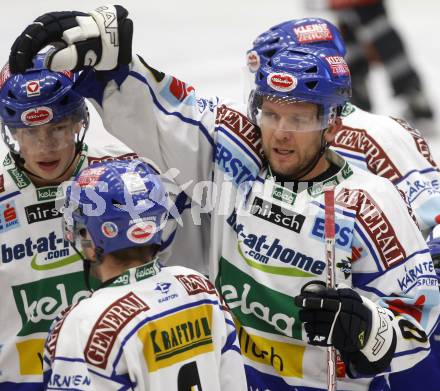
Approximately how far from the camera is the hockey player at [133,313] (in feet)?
8.72

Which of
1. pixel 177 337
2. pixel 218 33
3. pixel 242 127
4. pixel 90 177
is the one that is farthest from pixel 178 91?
pixel 218 33

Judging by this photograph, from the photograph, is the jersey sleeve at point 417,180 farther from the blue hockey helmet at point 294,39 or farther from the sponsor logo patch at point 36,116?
the sponsor logo patch at point 36,116

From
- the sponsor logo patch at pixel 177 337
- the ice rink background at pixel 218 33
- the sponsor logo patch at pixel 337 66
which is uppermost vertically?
the sponsor logo patch at pixel 337 66

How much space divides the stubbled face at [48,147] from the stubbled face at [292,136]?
0.54 m

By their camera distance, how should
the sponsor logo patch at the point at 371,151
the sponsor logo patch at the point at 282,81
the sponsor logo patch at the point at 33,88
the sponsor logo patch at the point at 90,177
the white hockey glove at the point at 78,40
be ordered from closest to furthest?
the sponsor logo patch at the point at 90,177, the white hockey glove at the point at 78,40, the sponsor logo patch at the point at 282,81, the sponsor logo patch at the point at 33,88, the sponsor logo patch at the point at 371,151

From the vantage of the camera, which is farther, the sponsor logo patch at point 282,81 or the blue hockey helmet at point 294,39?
the blue hockey helmet at point 294,39

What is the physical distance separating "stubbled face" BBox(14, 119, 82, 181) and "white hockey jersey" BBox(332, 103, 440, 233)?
1015 mm

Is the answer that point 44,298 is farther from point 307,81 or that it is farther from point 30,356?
point 307,81

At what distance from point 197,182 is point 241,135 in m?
0.18

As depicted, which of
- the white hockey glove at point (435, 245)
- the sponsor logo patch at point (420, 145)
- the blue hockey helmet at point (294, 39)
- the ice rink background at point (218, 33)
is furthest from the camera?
the ice rink background at point (218, 33)

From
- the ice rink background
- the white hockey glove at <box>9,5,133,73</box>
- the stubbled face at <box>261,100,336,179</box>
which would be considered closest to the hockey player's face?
the stubbled face at <box>261,100,336,179</box>

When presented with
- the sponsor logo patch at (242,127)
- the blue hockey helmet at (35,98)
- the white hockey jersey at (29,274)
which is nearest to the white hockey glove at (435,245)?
the sponsor logo patch at (242,127)

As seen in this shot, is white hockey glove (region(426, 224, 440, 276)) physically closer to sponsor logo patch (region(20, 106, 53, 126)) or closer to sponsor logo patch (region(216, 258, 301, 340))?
sponsor logo patch (region(216, 258, 301, 340))

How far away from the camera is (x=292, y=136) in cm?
323
